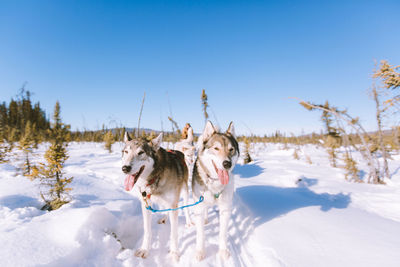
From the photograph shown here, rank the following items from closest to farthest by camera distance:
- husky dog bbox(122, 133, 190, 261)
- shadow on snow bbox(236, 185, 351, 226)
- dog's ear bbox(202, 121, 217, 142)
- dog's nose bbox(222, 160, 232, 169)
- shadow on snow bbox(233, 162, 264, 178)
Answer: dog's nose bbox(222, 160, 232, 169)
husky dog bbox(122, 133, 190, 261)
dog's ear bbox(202, 121, 217, 142)
shadow on snow bbox(236, 185, 351, 226)
shadow on snow bbox(233, 162, 264, 178)

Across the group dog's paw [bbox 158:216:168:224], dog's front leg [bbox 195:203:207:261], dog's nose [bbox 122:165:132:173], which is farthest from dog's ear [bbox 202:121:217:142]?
dog's paw [bbox 158:216:168:224]

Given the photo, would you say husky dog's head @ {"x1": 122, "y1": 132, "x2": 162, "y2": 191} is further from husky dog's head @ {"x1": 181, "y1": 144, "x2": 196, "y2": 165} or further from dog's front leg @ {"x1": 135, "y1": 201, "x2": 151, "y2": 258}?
husky dog's head @ {"x1": 181, "y1": 144, "x2": 196, "y2": 165}

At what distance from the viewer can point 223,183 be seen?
2.43 m

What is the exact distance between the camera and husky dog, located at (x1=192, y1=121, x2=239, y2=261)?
2.45 metres

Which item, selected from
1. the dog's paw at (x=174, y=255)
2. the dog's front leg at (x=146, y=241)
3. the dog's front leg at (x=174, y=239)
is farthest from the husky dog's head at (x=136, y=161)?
the dog's paw at (x=174, y=255)

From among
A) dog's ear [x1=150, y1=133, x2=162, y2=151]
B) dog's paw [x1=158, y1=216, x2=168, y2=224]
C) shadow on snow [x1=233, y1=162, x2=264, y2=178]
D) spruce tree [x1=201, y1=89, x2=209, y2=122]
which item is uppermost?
spruce tree [x1=201, y1=89, x2=209, y2=122]

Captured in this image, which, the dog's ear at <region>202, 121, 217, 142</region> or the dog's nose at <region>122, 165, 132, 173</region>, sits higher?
the dog's ear at <region>202, 121, 217, 142</region>

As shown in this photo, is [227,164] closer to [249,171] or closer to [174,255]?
[174,255]

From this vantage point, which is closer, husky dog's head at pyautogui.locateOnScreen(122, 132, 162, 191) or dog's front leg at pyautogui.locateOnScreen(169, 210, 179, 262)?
husky dog's head at pyautogui.locateOnScreen(122, 132, 162, 191)

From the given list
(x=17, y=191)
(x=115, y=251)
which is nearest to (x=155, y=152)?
(x=115, y=251)

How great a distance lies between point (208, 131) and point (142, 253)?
7.24ft

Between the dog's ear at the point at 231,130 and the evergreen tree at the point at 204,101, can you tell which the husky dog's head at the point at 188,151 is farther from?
the evergreen tree at the point at 204,101

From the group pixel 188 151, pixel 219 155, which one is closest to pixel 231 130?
pixel 219 155

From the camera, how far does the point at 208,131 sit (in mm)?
2791
